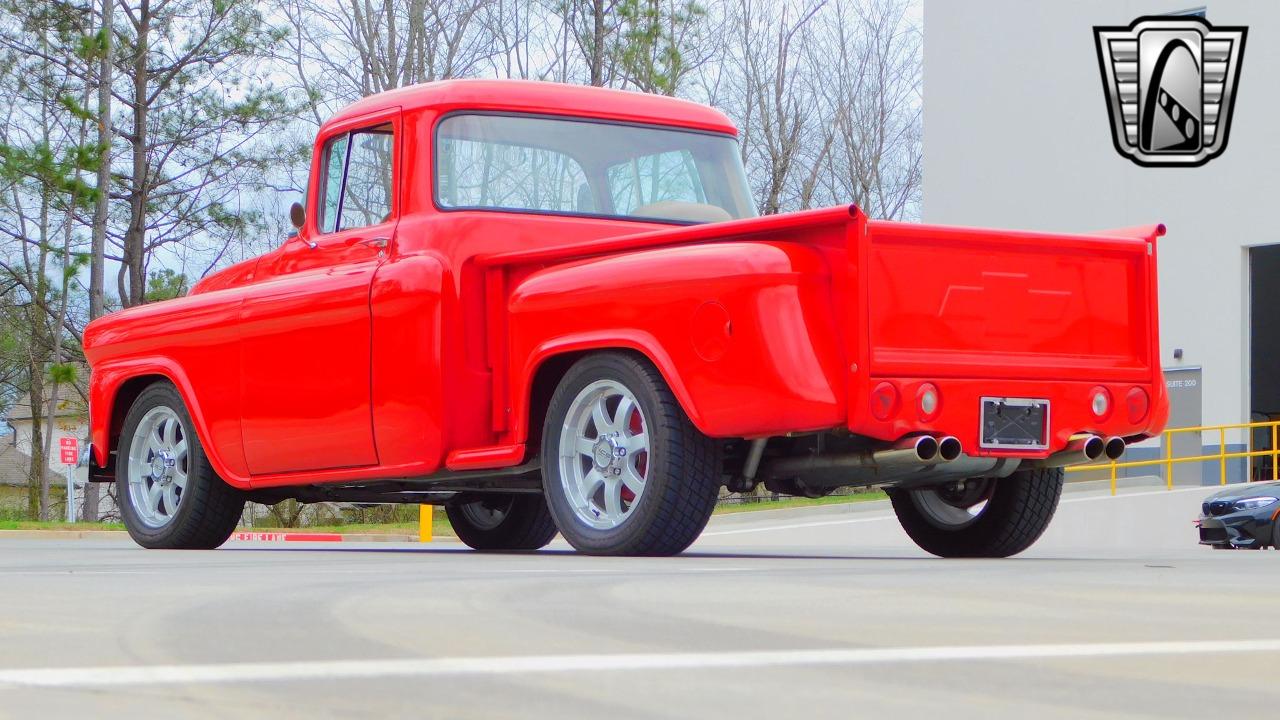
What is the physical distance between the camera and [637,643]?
12.7 ft

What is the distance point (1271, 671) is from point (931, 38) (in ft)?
125

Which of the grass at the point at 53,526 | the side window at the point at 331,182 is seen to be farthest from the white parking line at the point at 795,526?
the side window at the point at 331,182


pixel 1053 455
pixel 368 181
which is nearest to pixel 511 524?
pixel 368 181

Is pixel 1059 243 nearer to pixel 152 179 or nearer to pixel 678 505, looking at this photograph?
pixel 678 505

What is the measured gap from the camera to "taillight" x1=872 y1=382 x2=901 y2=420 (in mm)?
7461

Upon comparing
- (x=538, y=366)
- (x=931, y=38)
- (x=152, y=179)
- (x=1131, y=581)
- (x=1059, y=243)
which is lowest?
(x=1131, y=581)

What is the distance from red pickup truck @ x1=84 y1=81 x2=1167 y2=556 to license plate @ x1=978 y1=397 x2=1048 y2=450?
0.01 m

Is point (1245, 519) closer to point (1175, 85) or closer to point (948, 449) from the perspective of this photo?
point (1175, 85)

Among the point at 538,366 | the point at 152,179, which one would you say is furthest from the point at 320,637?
the point at 152,179

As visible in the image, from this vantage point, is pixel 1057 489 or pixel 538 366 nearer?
pixel 538 366

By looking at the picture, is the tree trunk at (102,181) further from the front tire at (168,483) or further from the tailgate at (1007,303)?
the tailgate at (1007,303)

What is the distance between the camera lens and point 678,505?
7848 millimetres

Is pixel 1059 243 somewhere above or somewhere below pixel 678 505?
above

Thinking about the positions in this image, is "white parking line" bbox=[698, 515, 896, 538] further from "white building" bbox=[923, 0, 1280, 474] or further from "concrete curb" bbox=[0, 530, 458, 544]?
"white building" bbox=[923, 0, 1280, 474]
